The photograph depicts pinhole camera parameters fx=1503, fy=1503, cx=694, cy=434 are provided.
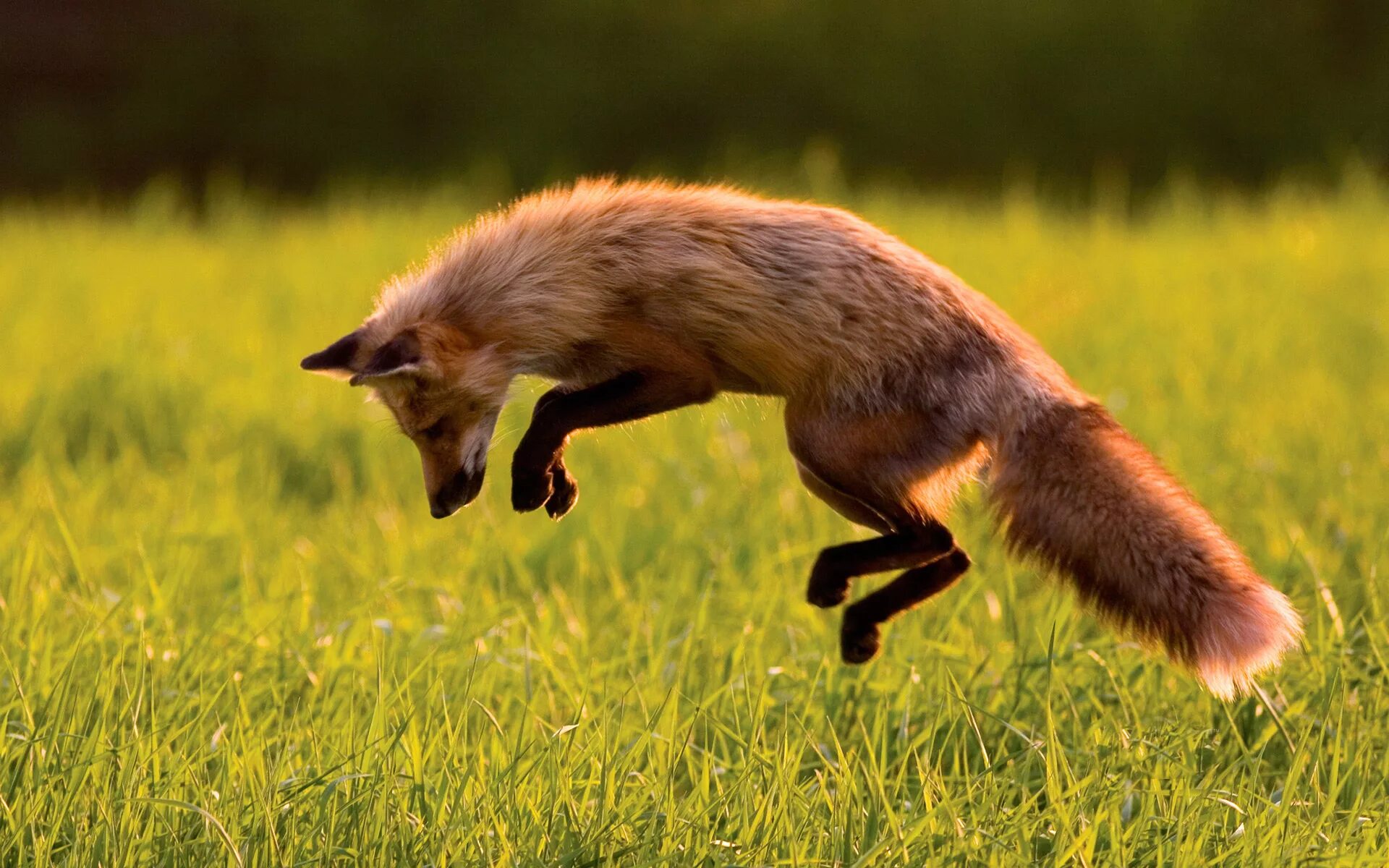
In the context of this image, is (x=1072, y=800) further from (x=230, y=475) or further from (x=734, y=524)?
(x=230, y=475)

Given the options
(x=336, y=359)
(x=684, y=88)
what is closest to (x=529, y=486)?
(x=336, y=359)

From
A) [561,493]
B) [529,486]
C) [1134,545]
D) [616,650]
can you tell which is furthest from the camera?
[616,650]

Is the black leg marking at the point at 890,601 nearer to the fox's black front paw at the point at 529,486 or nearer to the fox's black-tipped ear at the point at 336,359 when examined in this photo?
the fox's black front paw at the point at 529,486

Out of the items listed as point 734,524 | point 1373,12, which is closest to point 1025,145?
point 1373,12

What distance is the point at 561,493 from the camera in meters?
3.40

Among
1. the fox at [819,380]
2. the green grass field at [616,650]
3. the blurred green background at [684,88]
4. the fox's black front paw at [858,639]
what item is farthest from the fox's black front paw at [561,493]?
the blurred green background at [684,88]

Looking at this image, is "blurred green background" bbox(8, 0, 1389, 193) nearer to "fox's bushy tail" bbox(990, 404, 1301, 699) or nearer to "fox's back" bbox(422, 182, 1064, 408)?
"fox's back" bbox(422, 182, 1064, 408)

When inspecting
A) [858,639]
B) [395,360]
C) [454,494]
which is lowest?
[858,639]

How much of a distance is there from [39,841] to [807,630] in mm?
2366

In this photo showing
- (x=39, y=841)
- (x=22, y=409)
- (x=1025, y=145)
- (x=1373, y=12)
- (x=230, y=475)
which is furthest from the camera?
(x=1373, y=12)

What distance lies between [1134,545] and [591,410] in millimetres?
1144

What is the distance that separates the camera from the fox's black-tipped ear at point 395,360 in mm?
3080

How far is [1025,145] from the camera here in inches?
618

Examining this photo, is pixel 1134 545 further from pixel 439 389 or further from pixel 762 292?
pixel 439 389
